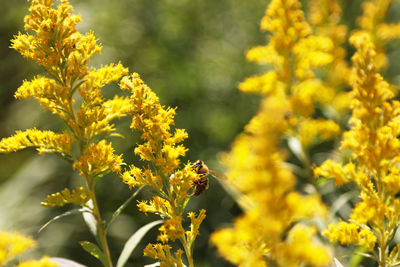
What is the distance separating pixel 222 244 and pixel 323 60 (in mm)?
2209

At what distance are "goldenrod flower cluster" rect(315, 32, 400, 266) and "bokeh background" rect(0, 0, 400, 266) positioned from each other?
2.23 meters

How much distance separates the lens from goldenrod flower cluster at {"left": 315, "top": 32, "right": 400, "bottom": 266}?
1495 mm

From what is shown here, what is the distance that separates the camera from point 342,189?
3.71m

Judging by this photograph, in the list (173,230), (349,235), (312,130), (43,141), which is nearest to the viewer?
(173,230)

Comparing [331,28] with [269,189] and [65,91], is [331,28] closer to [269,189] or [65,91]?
[65,91]

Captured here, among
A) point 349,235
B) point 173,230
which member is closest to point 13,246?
point 173,230

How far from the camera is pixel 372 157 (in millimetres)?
1549

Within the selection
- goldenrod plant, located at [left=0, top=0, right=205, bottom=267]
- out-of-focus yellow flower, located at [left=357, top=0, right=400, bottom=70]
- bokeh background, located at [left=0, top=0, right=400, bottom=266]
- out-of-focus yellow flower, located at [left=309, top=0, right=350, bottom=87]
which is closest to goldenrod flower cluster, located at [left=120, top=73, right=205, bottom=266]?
goldenrod plant, located at [left=0, top=0, right=205, bottom=267]

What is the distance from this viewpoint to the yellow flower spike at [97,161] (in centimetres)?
161

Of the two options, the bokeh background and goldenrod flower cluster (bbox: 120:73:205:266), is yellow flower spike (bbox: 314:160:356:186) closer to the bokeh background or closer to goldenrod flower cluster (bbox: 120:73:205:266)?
goldenrod flower cluster (bbox: 120:73:205:266)

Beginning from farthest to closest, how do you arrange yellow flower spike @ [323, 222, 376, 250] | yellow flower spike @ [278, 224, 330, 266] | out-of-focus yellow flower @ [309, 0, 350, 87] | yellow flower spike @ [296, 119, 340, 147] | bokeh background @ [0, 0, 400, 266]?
bokeh background @ [0, 0, 400, 266], out-of-focus yellow flower @ [309, 0, 350, 87], yellow flower spike @ [296, 119, 340, 147], yellow flower spike @ [323, 222, 376, 250], yellow flower spike @ [278, 224, 330, 266]

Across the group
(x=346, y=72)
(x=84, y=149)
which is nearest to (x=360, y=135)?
(x=84, y=149)

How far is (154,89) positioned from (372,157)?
3.51 m

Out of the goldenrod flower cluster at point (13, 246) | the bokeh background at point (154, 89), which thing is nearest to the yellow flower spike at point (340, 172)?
the goldenrod flower cluster at point (13, 246)
